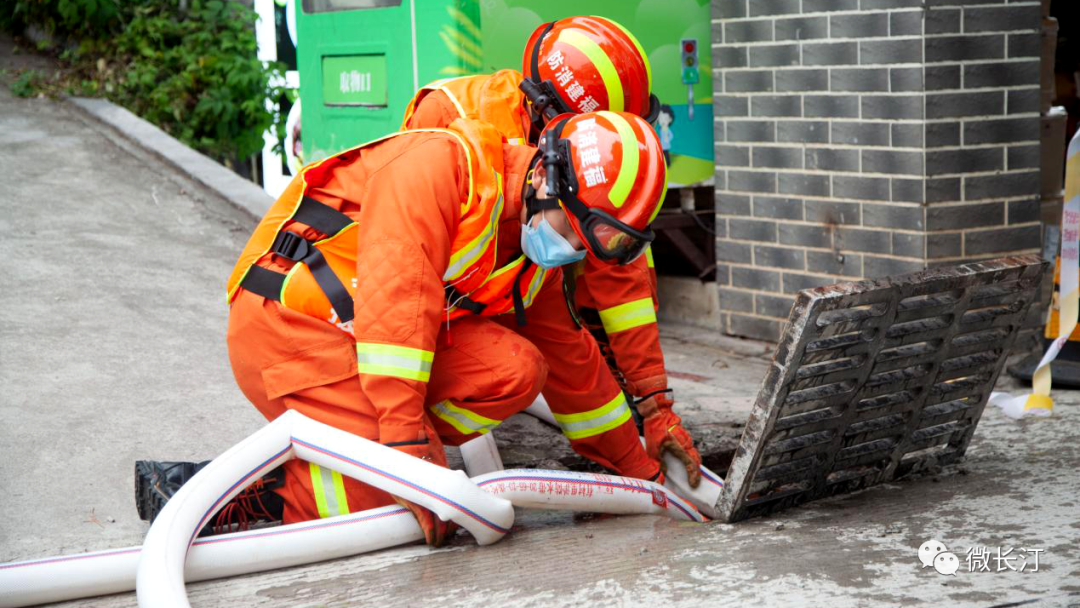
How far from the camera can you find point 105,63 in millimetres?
8844

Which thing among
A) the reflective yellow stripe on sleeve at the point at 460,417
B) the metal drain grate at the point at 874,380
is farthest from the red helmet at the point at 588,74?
the metal drain grate at the point at 874,380

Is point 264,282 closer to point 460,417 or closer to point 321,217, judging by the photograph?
point 321,217

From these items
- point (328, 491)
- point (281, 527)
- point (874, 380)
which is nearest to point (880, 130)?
point (874, 380)

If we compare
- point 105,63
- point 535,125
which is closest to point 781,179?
point 535,125

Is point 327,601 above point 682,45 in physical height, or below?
below

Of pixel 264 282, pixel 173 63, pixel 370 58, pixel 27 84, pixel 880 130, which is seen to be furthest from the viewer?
pixel 173 63

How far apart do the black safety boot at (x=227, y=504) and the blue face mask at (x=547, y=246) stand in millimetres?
910

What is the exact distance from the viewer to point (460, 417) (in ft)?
10.4

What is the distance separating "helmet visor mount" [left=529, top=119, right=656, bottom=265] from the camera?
2811mm

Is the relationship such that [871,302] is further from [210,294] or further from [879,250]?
[210,294]

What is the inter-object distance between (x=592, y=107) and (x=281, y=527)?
185 centimetres

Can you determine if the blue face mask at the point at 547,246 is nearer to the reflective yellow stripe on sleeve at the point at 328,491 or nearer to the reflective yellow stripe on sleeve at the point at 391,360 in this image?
the reflective yellow stripe on sleeve at the point at 391,360

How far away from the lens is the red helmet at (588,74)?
3.86 metres

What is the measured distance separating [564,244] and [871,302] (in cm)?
80
